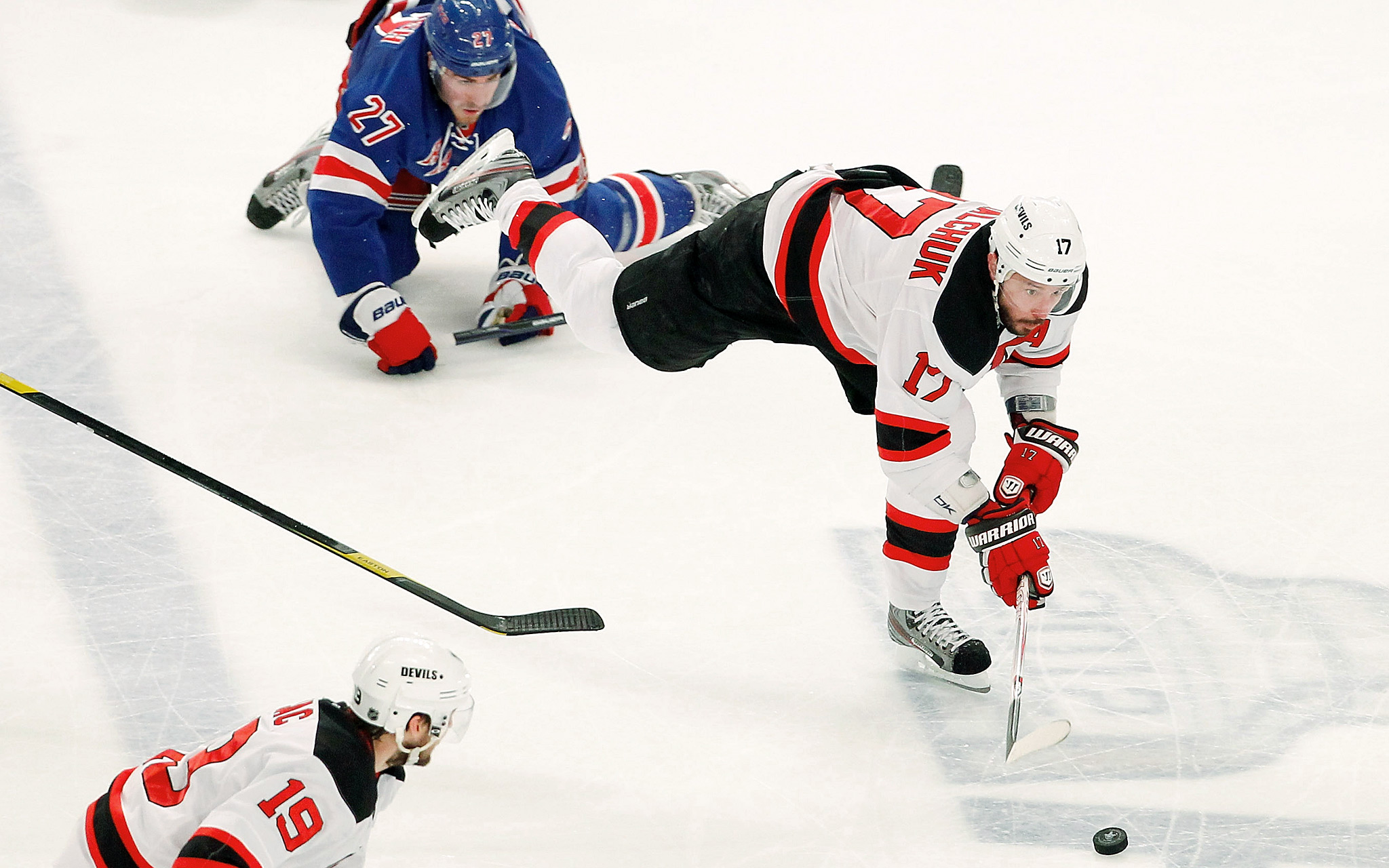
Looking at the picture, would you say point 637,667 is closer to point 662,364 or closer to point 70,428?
point 662,364

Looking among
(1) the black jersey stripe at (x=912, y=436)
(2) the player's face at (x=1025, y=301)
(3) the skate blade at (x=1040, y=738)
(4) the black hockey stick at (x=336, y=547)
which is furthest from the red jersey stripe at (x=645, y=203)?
(3) the skate blade at (x=1040, y=738)

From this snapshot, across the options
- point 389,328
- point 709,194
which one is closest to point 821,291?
point 389,328

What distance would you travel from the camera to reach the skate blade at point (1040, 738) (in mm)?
2715

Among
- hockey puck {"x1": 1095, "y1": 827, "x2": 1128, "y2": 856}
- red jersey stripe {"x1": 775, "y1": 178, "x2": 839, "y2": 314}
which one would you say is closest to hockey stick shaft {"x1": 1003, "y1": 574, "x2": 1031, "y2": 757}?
hockey puck {"x1": 1095, "y1": 827, "x2": 1128, "y2": 856}

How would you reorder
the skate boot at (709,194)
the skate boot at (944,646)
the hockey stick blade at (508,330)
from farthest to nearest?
1. the skate boot at (709,194)
2. the hockey stick blade at (508,330)
3. the skate boot at (944,646)

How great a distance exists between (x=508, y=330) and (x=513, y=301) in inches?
5.8

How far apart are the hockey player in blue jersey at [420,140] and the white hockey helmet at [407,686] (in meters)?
1.96

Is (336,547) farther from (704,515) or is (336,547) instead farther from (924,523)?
(924,523)

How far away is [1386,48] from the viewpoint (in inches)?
253

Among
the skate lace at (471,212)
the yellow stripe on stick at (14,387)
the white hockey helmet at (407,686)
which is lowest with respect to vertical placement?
the white hockey helmet at (407,686)

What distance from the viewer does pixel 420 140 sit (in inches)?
157

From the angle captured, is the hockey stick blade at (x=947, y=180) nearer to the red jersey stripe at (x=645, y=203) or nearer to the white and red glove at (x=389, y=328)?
the red jersey stripe at (x=645, y=203)

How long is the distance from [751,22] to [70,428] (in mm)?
4008

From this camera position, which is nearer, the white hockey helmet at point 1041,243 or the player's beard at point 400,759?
the player's beard at point 400,759
